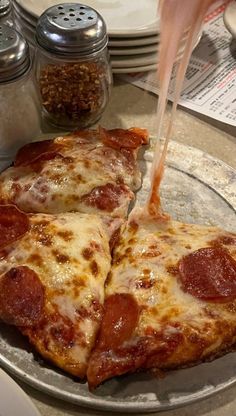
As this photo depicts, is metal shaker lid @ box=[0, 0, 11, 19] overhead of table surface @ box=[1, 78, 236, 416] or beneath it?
overhead

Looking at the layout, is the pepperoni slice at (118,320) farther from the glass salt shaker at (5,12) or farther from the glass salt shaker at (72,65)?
the glass salt shaker at (5,12)

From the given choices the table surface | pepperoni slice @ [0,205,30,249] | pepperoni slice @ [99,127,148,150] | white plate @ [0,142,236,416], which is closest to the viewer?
white plate @ [0,142,236,416]

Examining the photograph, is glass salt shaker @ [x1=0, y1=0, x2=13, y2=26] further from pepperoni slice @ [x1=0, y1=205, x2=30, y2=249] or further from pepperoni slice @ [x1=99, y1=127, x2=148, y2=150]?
pepperoni slice @ [x1=0, y1=205, x2=30, y2=249]

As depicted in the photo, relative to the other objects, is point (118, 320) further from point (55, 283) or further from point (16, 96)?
point (16, 96)

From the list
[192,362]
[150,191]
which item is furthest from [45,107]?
[192,362]

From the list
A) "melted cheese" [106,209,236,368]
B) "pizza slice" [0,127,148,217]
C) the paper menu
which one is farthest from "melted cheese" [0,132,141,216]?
the paper menu

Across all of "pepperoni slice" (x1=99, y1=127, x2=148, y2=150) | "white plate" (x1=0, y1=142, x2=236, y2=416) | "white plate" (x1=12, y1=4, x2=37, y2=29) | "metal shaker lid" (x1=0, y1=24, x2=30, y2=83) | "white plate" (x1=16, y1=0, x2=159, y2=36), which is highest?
"metal shaker lid" (x1=0, y1=24, x2=30, y2=83)

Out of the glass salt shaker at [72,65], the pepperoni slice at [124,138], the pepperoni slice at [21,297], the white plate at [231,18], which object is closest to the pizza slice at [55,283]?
the pepperoni slice at [21,297]
